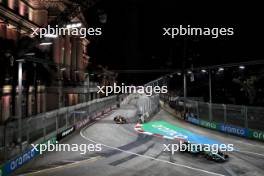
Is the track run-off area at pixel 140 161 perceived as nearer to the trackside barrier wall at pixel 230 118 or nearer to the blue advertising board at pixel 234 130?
the blue advertising board at pixel 234 130

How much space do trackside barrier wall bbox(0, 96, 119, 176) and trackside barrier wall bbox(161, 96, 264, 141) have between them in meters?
13.5

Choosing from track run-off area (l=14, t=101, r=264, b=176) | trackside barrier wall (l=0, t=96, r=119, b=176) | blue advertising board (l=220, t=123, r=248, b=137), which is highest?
trackside barrier wall (l=0, t=96, r=119, b=176)

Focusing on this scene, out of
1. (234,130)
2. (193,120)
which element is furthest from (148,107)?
(234,130)

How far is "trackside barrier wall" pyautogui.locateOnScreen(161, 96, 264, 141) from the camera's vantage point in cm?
2495

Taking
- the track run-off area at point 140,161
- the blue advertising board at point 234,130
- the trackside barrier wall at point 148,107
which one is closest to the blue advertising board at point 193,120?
the blue advertising board at point 234,130

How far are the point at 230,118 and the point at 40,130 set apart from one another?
18.6 meters

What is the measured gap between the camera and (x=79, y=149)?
2177cm

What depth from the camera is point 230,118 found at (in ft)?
93.5

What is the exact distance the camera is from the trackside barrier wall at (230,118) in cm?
2495

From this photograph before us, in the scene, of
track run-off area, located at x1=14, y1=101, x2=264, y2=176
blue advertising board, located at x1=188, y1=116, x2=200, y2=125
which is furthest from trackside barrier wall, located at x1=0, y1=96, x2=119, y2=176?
blue advertising board, located at x1=188, y1=116, x2=200, y2=125

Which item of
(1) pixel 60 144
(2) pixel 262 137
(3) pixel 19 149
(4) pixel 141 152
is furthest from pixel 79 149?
(2) pixel 262 137

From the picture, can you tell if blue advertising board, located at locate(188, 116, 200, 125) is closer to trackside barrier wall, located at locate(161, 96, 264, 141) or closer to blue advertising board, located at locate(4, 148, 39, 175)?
trackside barrier wall, located at locate(161, 96, 264, 141)

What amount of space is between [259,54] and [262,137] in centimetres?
2792

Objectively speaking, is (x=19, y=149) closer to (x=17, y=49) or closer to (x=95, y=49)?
(x=17, y=49)
